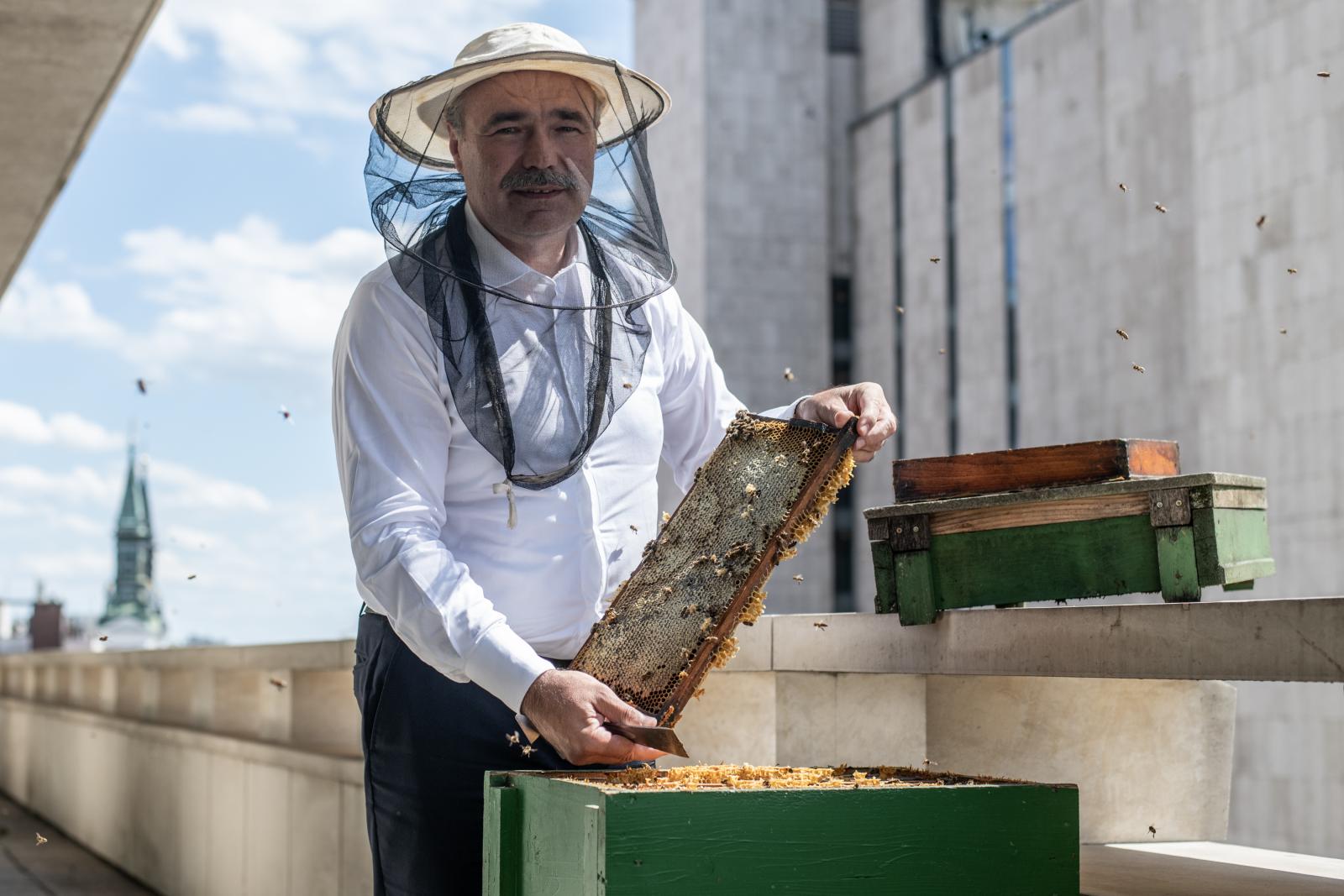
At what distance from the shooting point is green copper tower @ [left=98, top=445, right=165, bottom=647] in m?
21.1

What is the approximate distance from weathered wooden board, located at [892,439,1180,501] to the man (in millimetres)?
466

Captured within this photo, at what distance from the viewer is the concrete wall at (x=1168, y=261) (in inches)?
649

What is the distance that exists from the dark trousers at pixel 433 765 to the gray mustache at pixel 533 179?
622 mm

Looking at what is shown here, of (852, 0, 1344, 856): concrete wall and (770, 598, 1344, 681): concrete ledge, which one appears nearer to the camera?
(770, 598, 1344, 681): concrete ledge

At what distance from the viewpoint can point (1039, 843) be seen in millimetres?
1631

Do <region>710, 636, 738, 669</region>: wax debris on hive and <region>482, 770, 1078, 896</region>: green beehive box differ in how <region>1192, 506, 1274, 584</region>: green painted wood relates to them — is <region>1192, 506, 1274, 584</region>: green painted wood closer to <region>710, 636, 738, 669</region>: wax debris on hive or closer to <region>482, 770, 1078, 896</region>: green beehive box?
<region>482, 770, 1078, 896</region>: green beehive box

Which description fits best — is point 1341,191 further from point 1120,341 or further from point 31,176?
point 31,176

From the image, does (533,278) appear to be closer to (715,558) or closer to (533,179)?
(533,179)

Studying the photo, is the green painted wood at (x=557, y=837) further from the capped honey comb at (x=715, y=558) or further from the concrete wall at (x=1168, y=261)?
the concrete wall at (x=1168, y=261)

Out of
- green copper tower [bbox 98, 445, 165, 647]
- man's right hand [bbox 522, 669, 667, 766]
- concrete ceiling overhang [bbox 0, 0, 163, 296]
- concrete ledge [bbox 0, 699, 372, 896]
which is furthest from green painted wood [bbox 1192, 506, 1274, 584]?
green copper tower [bbox 98, 445, 165, 647]

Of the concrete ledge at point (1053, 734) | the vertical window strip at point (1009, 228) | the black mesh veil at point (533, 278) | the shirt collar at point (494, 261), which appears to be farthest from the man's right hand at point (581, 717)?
the vertical window strip at point (1009, 228)

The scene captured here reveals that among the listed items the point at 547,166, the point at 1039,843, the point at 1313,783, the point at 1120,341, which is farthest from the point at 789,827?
the point at 1120,341

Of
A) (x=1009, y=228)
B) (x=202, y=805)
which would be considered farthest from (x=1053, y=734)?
(x=1009, y=228)

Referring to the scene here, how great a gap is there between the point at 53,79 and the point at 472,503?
4.17 meters
